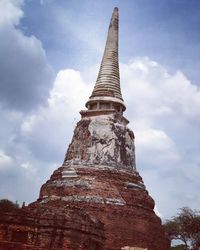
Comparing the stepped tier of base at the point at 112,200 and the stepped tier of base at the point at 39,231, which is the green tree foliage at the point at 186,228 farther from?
the stepped tier of base at the point at 39,231

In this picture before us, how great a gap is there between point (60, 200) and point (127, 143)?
5.89 m

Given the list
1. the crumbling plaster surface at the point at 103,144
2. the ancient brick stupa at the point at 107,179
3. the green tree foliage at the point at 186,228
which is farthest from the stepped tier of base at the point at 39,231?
the green tree foliage at the point at 186,228

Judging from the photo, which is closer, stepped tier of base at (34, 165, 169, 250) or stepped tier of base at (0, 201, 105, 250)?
stepped tier of base at (0, 201, 105, 250)

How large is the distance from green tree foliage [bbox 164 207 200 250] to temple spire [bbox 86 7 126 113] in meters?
13.1

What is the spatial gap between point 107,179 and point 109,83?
23.4 ft

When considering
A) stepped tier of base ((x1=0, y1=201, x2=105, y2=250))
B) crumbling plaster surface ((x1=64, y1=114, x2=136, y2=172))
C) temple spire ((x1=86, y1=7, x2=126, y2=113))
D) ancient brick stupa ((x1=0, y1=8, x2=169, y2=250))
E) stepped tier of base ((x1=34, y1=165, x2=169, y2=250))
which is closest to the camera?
stepped tier of base ((x1=0, y1=201, x2=105, y2=250))

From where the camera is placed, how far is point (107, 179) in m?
22.1

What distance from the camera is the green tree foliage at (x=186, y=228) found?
110 feet

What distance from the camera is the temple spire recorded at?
2589 centimetres

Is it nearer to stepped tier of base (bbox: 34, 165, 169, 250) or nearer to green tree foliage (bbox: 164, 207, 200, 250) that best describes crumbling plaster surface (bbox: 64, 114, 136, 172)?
stepped tier of base (bbox: 34, 165, 169, 250)

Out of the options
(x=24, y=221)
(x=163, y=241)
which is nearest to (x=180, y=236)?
(x=163, y=241)

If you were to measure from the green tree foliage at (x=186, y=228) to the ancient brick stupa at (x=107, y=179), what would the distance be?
11.9 meters

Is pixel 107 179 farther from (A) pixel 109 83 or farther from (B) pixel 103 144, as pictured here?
(A) pixel 109 83

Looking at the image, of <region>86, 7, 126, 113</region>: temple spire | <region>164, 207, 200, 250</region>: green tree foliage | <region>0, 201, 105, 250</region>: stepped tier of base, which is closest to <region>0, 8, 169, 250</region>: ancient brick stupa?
<region>86, 7, 126, 113</region>: temple spire
